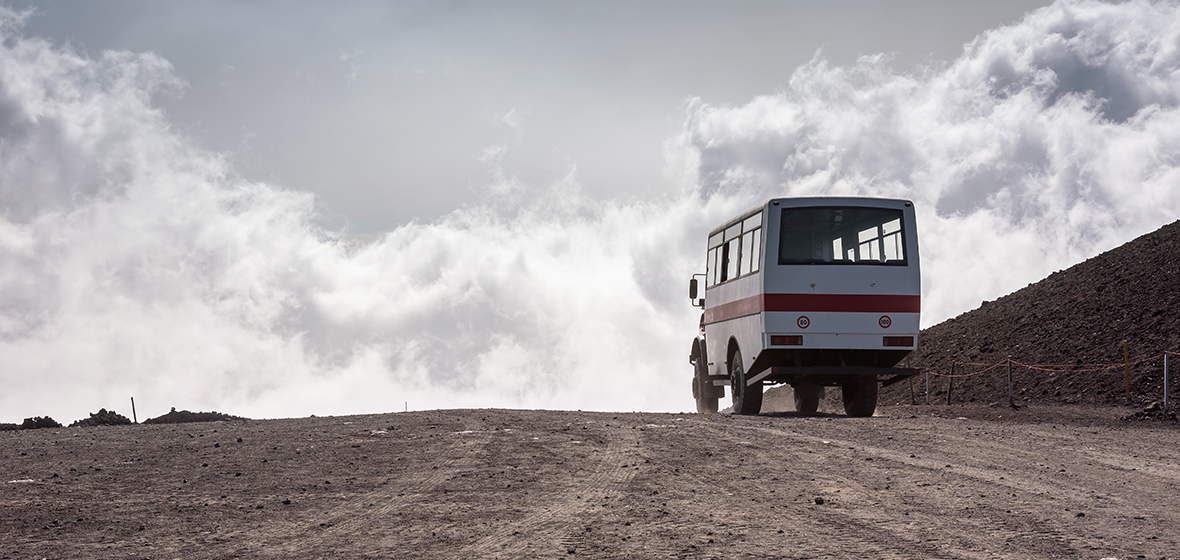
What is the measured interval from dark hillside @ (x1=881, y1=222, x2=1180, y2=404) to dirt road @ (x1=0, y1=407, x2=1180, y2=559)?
1428cm

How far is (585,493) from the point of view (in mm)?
8773

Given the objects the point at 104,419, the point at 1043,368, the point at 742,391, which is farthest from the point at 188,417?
the point at 1043,368

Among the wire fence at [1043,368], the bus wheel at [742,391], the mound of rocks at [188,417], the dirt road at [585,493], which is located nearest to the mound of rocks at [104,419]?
the mound of rocks at [188,417]

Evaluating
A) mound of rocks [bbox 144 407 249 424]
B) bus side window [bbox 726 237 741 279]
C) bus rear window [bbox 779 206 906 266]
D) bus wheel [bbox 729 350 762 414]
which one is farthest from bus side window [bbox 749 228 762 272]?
mound of rocks [bbox 144 407 249 424]

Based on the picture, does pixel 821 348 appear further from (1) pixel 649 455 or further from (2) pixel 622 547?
(2) pixel 622 547

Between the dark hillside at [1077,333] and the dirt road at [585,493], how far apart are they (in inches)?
562

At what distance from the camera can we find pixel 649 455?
437 inches

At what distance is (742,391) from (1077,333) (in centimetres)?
1777

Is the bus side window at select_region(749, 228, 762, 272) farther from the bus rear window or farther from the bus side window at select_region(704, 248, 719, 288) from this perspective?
the bus side window at select_region(704, 248, 719, 288)

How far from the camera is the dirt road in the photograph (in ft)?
23.0

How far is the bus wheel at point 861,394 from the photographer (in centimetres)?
1967

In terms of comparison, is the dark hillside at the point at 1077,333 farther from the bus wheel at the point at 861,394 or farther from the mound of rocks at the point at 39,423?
the mound of rocks at the point at 39,423

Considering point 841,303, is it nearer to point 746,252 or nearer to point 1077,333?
point 746,252

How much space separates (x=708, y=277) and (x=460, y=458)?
12688mm
